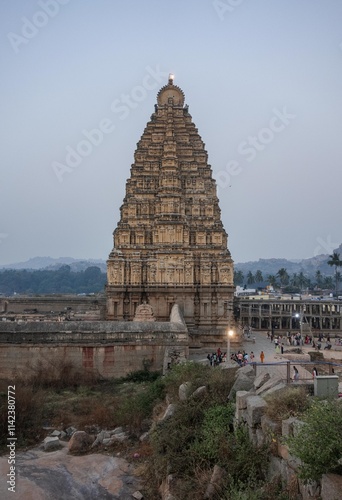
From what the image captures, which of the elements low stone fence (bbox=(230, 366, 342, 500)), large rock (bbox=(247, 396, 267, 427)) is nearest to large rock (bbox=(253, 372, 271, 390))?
low stone fence (bbox=(230, 366, 342, 500))

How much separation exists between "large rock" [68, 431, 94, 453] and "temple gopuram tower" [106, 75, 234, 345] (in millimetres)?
16959

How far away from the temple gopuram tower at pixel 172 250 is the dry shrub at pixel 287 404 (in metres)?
22.2

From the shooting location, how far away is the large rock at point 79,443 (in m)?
14.1

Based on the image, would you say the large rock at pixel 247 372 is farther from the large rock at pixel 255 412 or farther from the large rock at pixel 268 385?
the large rock at pixel 255 412

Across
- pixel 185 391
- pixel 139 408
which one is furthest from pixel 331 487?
pixel 139 408

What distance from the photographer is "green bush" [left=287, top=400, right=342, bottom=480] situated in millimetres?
6453

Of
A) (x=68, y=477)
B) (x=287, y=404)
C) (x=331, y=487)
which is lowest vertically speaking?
(x=68, y=477)

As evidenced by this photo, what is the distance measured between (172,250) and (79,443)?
2109 centimetres

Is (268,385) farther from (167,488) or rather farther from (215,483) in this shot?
(167,488)

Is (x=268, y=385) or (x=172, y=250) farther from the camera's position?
(x=172, y=250)

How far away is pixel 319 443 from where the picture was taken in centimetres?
664

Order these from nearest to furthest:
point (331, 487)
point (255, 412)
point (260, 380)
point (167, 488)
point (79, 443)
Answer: point (331, 487)
point (255, 412)
point (167, 488)
point (260, 380)
point (79, 443)

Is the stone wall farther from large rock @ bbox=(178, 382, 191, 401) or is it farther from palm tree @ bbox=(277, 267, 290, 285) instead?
palm tree @ bbox=(277, 267, 290, 285)

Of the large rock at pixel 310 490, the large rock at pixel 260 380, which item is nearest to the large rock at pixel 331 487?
the large rock at pixel 310 490
